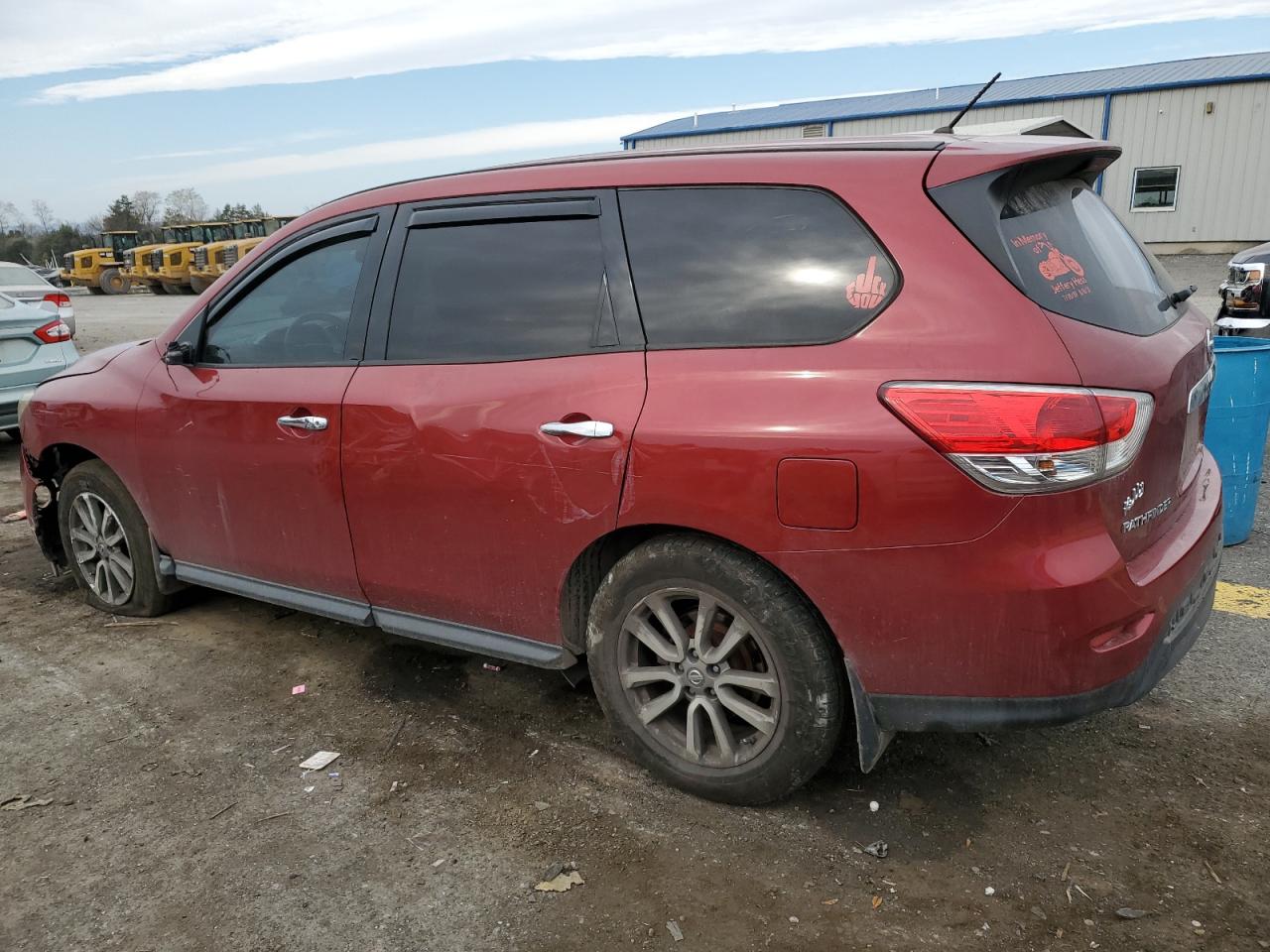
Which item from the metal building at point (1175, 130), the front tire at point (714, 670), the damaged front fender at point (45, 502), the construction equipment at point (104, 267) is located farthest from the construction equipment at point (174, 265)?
the front tire at point (714, 670)

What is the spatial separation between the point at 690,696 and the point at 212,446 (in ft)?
7.20

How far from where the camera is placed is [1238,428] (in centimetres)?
463

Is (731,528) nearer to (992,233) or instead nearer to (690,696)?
(690,696)

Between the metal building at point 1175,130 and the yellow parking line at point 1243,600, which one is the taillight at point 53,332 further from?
the metal building at point 1175,130

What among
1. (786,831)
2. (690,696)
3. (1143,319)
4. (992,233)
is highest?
(992,233)

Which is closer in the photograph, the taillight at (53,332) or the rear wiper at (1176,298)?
the rear wiper at (1176,298)

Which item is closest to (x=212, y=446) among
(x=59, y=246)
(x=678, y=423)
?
(x=678, y=423)

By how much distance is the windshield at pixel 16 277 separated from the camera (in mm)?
12023

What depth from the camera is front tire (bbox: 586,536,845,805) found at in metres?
2.67

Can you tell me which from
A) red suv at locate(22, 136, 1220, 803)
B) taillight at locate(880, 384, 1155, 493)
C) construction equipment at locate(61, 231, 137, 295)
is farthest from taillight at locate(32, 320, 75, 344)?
construction equipment at locate(61, 231, 137, 295)

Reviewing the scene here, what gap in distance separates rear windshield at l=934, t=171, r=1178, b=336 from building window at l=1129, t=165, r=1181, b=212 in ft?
89.9

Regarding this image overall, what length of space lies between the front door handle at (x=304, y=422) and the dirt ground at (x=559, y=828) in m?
1.06

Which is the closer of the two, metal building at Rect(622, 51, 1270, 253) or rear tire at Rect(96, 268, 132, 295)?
metal building at Rect(622, 51, 1270, 253)

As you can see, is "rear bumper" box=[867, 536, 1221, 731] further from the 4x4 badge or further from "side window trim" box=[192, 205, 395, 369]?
"side window trim" box=[192, 205, 395, 369]
